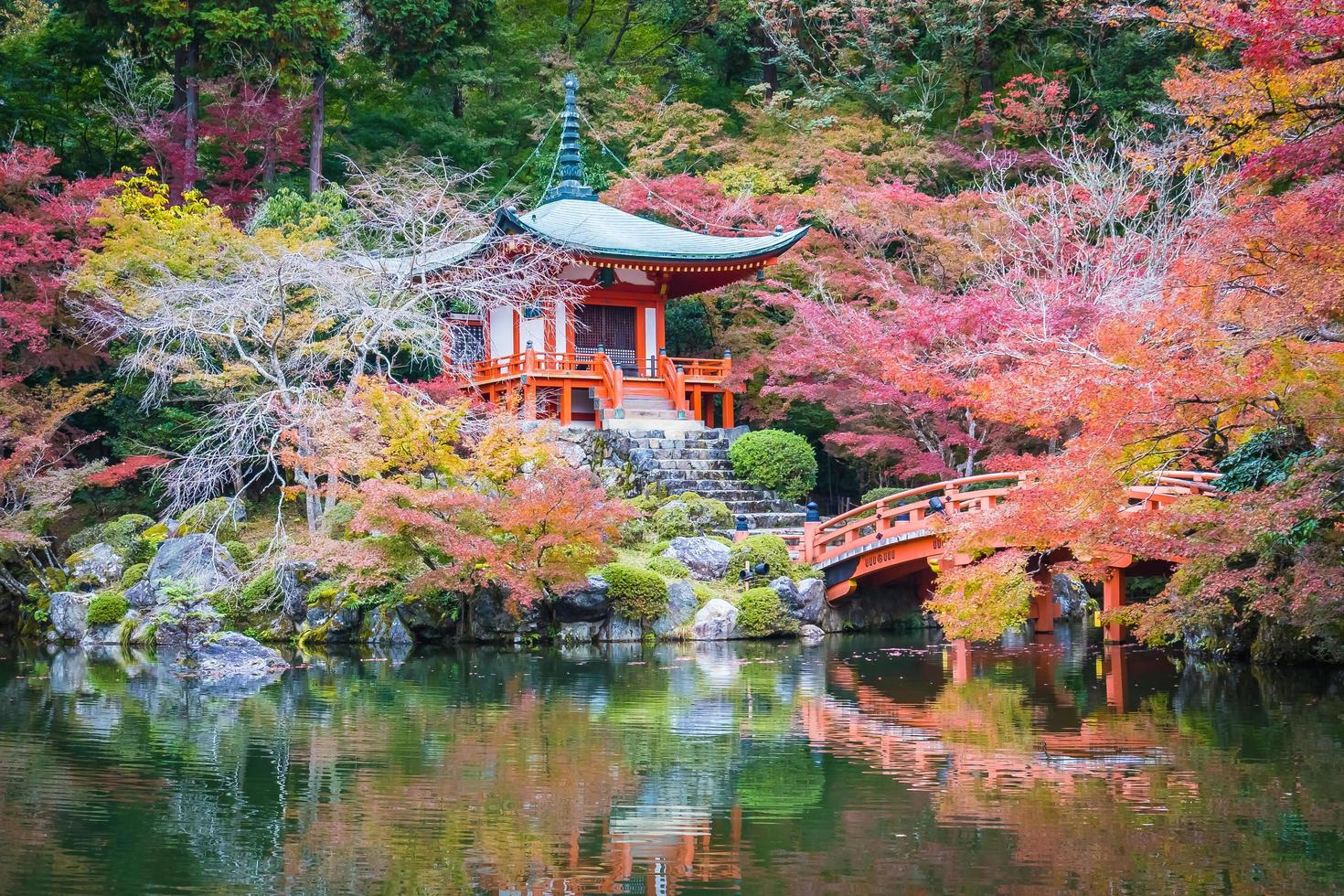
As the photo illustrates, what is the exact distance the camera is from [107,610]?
58.5 feet

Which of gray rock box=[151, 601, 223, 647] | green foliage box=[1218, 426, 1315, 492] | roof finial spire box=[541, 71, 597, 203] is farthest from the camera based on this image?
roof finial spire box=[541, 71, 597, 203]

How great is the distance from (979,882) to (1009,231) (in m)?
16.4

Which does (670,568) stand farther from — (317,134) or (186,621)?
(317,134)

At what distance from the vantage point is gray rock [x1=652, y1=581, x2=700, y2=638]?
57.5 ft

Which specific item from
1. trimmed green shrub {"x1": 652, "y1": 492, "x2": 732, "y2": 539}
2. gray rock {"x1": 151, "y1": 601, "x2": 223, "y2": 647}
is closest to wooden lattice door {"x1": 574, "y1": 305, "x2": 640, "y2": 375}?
trimmed green shrub {"x1": 652, "y1": 492, "x2": 732, "y2": 539}

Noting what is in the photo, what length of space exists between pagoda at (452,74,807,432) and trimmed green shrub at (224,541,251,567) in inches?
197

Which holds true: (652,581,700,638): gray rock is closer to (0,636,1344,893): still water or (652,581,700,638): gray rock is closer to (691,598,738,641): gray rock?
(691,598,738,641): gray rock

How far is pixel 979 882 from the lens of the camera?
6.00 meters

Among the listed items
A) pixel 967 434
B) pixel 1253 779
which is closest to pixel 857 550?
pixel 967 434

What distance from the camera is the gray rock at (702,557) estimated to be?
59.9 ft

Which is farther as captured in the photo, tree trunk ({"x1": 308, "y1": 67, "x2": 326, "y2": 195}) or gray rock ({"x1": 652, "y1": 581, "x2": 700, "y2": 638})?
tree trunk ({"x1": 308, "y1": 67, "x2": 326, "y2": 195})

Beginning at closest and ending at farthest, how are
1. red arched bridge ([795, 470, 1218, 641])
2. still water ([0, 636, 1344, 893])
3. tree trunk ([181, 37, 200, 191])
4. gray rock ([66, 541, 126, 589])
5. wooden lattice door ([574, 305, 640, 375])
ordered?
still water ([0, 636, 1344, 893]) < red arched bridge ([795, 470, 1218, 641]) < gray rock ([66, 541, 126, 589]) < tree trunk ([181, 37, 200, 191]) < wooden lattice door ([574, 305, 640, 375])

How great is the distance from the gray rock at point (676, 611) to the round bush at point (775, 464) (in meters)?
3.50

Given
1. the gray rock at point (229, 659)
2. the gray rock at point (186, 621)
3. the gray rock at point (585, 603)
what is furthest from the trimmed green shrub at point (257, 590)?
the gray rock at point (585, 603)
